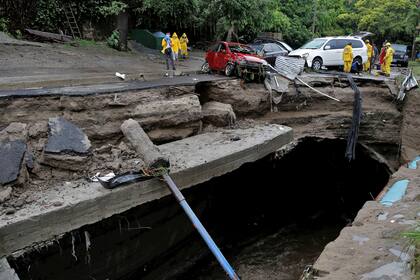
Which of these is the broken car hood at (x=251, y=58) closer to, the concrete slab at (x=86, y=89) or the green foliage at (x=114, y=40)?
the concrete slab at (x=86, y=89)

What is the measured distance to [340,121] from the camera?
13.8 meters

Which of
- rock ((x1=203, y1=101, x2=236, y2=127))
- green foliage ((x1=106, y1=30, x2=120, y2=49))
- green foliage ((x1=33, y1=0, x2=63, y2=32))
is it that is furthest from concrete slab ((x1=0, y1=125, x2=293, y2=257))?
green foliage ((x1=33, y1=0, x2=63, y2=32))

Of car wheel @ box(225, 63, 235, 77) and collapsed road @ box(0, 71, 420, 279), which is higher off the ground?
car wheel @ box(225, 63, 235, 77)

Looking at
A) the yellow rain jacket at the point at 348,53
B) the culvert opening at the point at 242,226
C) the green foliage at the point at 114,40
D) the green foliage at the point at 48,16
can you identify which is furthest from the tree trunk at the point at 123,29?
the culvert opening at the point at 242,226

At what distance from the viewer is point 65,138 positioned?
747 cm

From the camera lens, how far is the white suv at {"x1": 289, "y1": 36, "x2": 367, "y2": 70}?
58.3 ft

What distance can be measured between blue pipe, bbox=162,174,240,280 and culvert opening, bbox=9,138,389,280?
127 centimetres

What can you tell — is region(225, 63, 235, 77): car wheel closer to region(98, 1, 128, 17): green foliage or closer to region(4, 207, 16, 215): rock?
region(4, 207, 16, 215): rock

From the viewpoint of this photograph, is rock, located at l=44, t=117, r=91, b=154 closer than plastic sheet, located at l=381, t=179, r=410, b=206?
Yes

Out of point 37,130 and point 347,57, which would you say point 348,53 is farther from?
point 37,130

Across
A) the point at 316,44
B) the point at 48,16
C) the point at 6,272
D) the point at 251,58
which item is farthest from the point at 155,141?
the point at 48,16

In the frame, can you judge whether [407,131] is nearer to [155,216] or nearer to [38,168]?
[155,216]

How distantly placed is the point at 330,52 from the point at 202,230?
14.1 m

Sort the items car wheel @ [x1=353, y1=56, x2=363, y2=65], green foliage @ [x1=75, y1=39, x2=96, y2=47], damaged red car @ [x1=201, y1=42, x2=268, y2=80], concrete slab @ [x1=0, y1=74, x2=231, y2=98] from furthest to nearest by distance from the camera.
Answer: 1. green foliage @ [x1=75, y1=39, x2=96, y2=47]
2. car wheel @ [x1=353, y1=56, x2=363, y2=65]
3. damaged red car @ [x1=201, y1=42, x2=268, y2=80]
4. concrete slab @ [x1=0, y1=74, x2=231, y2=98]
